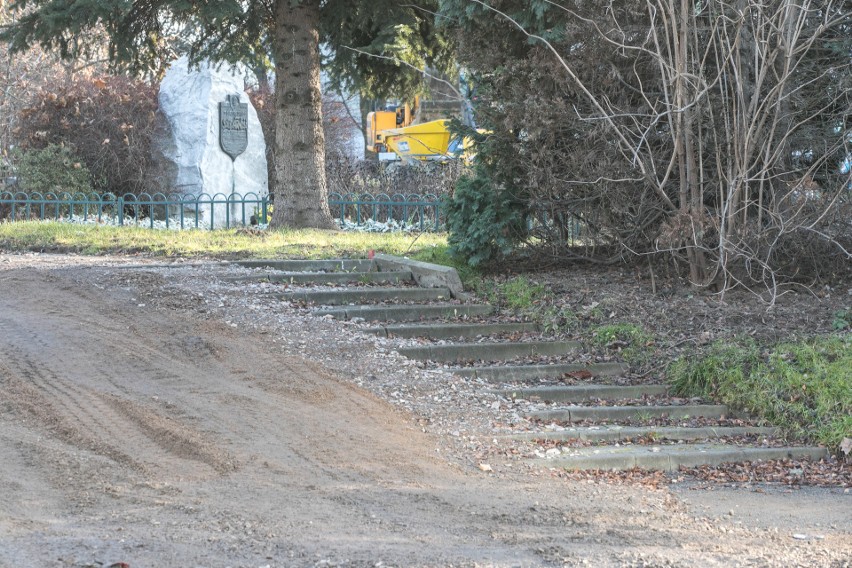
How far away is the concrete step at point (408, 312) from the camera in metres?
8.98

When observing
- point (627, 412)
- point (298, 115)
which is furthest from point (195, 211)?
point (627, 412)

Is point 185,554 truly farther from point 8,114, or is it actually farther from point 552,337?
point 8,114

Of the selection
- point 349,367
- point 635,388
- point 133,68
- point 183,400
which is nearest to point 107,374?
point 183,400

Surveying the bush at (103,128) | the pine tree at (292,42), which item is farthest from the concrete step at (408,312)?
the bush at (103,128)

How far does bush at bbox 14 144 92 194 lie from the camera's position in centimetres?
1725

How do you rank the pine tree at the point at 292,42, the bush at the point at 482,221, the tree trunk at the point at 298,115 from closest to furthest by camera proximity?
1. the bush at the point at 482,221
2. the pine tree at the point at 292,42
3. the tree trunk at the point at 298,115

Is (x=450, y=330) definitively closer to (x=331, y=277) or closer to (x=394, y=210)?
(x=331, y=277)

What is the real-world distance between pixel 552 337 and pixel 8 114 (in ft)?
52.0

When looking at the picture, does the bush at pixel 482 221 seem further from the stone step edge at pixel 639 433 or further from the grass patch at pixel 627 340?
the stone step edge at pixel 639 433

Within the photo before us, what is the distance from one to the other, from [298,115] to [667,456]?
8132mm

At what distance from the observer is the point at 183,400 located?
670 centimetres

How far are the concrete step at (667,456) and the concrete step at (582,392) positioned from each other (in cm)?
98

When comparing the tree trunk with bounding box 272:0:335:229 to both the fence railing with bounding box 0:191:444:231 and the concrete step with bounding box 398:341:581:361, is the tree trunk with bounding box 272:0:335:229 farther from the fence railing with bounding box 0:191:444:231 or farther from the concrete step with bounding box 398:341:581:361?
the concrete step with bounding box 398:341:581:361

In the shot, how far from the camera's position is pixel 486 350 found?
8.59 meters
